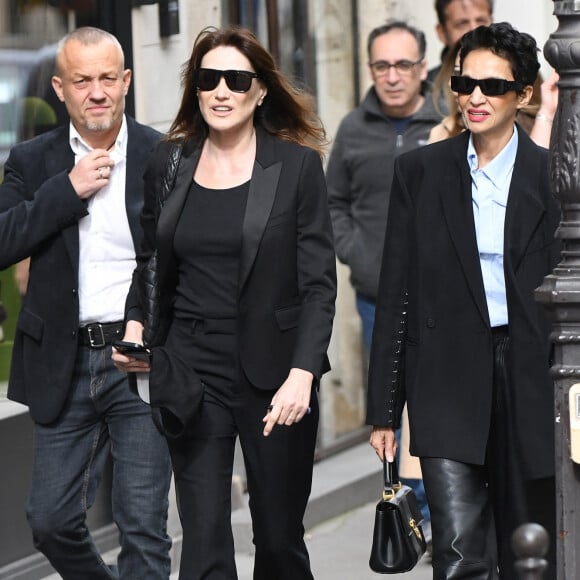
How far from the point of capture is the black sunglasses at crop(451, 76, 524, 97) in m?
5.08

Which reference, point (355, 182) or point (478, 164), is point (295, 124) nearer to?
point (478, 164)

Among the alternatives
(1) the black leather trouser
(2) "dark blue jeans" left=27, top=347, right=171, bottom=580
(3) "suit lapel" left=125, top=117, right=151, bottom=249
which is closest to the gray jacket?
(3) "suit lapel" left=125, top=117, right=151, bottom=249

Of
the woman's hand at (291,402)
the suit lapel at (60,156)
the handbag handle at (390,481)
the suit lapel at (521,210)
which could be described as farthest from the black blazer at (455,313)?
the suit lapel at (60,156)

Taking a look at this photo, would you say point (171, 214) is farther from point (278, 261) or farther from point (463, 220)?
point (463, 220)

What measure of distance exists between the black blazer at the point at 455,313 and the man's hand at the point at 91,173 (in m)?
0.93

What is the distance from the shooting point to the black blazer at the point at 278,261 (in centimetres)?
501

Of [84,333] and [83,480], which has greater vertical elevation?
[84,333]

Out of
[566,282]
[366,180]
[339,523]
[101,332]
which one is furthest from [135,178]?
[339,523]

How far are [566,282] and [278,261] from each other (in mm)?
923

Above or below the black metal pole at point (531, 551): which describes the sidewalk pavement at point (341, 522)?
below

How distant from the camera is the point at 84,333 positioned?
5.58 m

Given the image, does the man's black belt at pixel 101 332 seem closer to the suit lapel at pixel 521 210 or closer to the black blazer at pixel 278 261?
the black blazer at pixel 278 261

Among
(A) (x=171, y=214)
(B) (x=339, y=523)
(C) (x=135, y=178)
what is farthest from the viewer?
(B) (x=339, y=523)

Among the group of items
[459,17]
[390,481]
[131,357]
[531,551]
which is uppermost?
[459,17]
